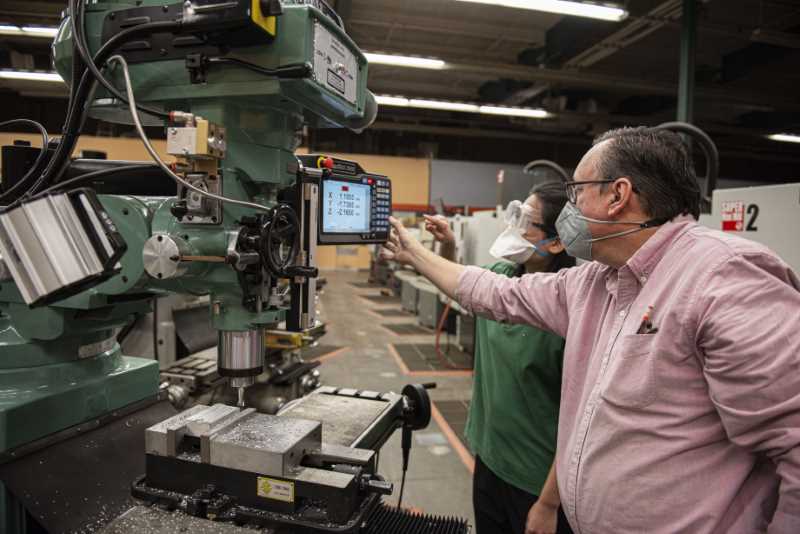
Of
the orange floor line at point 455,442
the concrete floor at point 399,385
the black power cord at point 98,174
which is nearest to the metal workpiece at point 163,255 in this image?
the black power cord at point 98,174

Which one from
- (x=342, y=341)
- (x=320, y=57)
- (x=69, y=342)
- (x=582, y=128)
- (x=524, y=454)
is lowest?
(x=342, y=341)

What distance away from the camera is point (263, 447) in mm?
833

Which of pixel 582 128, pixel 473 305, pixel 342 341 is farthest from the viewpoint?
pixel 582 128

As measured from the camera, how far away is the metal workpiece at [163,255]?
867mm

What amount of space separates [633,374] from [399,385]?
3574 millimetres

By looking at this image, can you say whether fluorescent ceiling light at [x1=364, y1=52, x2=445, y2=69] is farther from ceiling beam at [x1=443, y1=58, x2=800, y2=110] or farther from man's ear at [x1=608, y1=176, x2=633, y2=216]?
man's ear at [x1=608, y1=176, x2=633, y2=216]

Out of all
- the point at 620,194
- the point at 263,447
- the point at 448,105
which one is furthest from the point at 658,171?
the point at 448,105

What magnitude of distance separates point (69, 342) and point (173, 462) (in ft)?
1.43

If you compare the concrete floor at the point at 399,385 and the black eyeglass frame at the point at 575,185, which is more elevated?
the black eyeglass frame at the point at 575,185

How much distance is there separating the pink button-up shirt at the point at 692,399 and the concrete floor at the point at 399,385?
177cm

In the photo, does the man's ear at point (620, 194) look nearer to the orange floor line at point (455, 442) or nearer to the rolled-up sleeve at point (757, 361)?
the rolled-up sleeve at point (757, 361)

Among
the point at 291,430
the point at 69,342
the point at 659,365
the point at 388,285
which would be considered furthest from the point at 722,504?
the point at 388,285

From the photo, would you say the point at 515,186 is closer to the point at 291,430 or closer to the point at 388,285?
the point at 291,430

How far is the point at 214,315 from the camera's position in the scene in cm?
97
